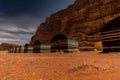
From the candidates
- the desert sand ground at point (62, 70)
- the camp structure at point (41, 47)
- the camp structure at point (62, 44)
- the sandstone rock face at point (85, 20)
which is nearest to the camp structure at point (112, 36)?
the camp structure at point (62, 44)

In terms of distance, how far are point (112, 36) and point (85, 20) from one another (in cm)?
9678

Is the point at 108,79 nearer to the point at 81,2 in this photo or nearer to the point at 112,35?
the point at 112,35

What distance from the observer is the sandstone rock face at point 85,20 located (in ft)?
333

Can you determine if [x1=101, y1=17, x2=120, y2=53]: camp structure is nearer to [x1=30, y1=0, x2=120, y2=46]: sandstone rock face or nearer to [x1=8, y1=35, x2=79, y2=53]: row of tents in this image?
[x1=8, y1=35, x2=79, y2=53]: row of tents

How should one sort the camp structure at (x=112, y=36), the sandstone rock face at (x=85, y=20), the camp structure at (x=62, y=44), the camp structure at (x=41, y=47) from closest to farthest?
the camp structure at (x=112, y=36) → the camp structure at (x=62, y=44) → the camp structure at (x=41, y=47) → the sandstone rock face at (x=85, y=20)

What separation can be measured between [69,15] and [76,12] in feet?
31.0

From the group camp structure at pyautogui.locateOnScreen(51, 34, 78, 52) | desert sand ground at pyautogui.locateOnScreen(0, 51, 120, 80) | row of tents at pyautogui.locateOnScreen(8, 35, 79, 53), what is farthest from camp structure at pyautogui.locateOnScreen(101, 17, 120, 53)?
desert sand ground at pyautogui.locateOnScreen(0, 51, 120, 80)

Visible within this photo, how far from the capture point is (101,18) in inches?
4257

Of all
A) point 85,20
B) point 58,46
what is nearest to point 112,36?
point 58,46

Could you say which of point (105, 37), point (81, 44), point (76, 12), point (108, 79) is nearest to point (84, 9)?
point (76, 12)

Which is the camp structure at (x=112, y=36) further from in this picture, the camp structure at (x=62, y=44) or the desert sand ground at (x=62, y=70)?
the desert sand ground at (x=62, y=70)

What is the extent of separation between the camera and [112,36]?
82.2 feet

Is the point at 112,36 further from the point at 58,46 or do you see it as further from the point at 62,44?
the point at 58,46

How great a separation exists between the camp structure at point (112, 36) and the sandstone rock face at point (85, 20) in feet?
190
